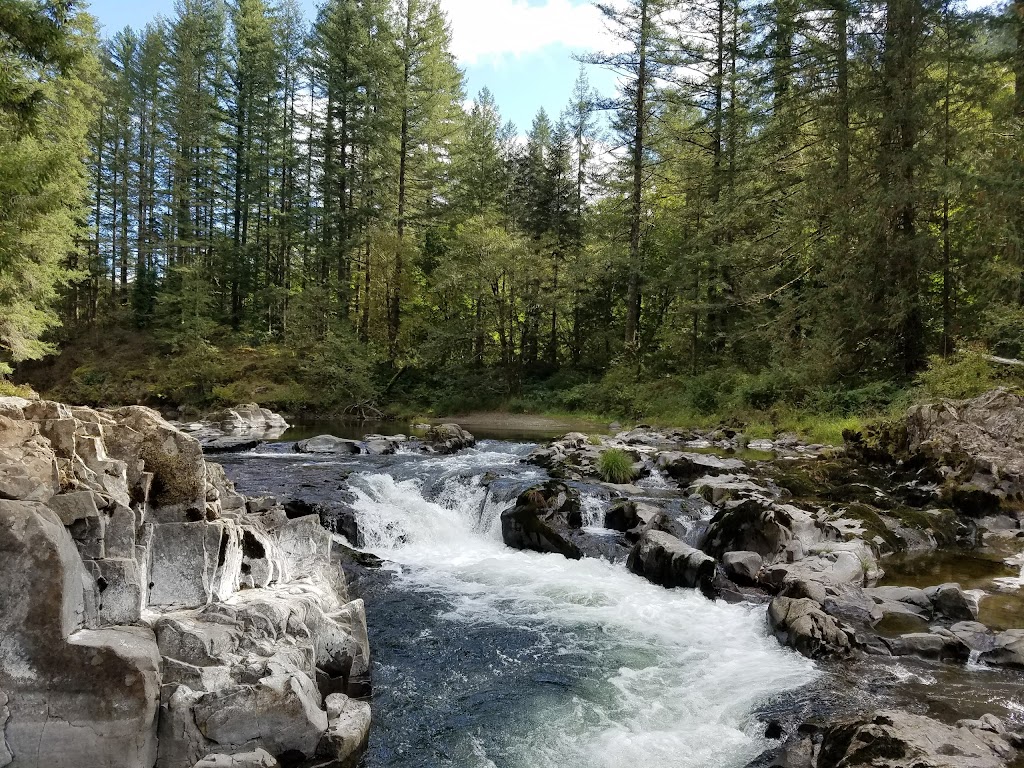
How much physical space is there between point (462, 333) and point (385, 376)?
428cm

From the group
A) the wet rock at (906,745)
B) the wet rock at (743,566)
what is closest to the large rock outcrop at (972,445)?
the wet rock at (743,566)

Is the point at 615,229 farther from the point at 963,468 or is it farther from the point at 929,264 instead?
the point at 963,468

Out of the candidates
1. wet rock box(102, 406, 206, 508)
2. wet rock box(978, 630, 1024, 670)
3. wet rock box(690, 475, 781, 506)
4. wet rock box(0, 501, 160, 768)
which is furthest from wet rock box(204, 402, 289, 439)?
wet rock box(978, 630, 1024, 670)

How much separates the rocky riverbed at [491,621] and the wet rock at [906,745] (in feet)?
0.05

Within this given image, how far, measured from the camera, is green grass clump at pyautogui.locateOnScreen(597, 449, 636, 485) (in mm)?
12719

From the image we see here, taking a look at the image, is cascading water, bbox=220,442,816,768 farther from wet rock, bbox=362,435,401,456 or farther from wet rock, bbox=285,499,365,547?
wet rock, bbox=362,435,401,456

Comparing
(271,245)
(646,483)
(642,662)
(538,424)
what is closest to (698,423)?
(538,424)

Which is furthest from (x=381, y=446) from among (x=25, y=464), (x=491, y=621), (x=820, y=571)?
(x=25, y=464)

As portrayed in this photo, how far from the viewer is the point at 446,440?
17297 millimetres

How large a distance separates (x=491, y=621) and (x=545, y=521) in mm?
3173

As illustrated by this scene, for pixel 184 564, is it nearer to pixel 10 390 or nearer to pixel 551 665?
pixel 551 665

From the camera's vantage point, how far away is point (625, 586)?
27.7 feet

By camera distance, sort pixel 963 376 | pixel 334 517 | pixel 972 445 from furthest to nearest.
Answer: pixel 963 376 < pixel 972 445 < pixel 334 517

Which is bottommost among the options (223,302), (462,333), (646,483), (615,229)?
(646,483)
